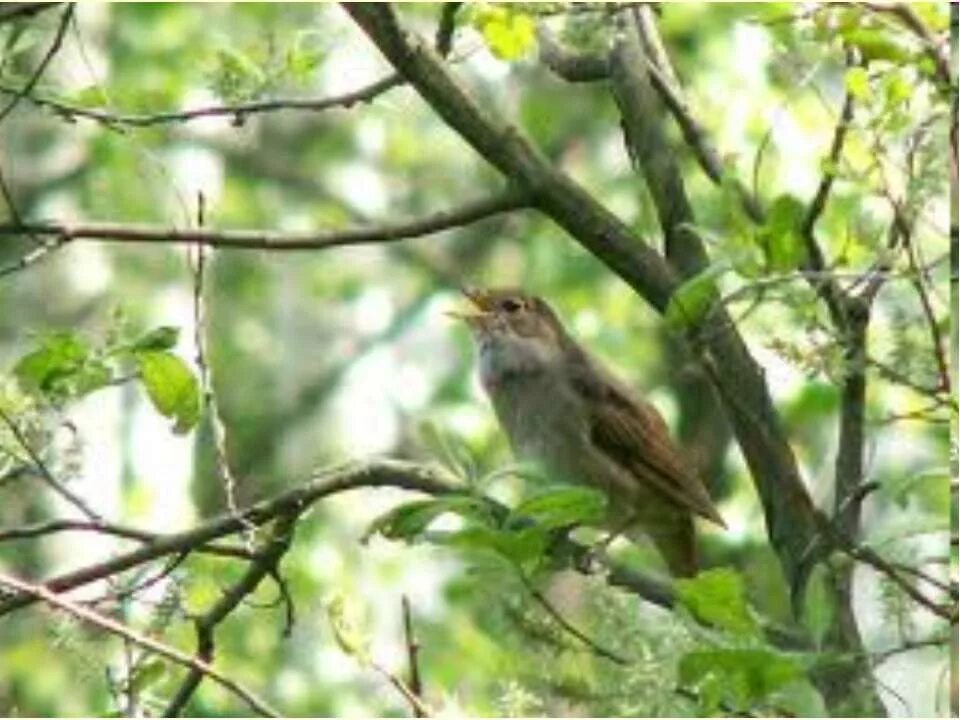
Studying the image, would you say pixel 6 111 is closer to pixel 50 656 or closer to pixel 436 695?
pixel 436 695

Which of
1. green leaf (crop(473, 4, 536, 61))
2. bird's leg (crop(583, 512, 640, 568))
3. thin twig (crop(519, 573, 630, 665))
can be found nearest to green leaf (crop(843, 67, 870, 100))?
green leaf (crop(473, 4, 536, 61))

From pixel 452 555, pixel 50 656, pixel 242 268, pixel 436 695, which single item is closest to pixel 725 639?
pixel 452 555

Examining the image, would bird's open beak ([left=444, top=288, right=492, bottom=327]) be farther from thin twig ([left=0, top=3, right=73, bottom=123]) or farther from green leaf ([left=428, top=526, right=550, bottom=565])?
green leaf ([left=428, top=526, right=550, bottom=565])

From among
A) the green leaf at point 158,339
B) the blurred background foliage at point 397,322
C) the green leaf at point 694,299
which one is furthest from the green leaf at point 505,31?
the green leaf at point 158,339

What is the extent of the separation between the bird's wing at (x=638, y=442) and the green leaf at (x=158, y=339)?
7.47 ft

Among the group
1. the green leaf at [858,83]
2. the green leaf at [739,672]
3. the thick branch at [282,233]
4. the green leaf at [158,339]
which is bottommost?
the green leaf at [739,672]

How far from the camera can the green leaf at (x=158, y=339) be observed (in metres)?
3.88

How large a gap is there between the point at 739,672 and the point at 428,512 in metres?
0.57

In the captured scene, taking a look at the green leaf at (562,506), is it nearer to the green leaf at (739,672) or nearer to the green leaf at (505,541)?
the green leaf at (505,541)

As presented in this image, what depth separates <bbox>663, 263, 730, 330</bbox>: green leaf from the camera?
11.1ft

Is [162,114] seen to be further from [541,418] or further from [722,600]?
[541,418]

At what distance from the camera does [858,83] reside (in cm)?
342

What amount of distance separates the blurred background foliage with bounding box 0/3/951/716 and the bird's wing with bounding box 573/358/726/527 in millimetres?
379

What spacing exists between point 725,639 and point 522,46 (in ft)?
3.13
